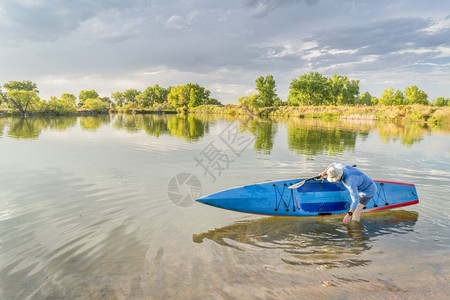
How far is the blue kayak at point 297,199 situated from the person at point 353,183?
56 centimetres

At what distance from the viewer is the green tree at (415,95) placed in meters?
113

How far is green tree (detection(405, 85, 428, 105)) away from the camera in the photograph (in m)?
113

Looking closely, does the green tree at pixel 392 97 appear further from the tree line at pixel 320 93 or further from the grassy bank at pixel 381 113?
the grassy bank at pixel 381 113

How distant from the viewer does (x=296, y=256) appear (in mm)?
6895

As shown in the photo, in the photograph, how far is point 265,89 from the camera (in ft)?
414

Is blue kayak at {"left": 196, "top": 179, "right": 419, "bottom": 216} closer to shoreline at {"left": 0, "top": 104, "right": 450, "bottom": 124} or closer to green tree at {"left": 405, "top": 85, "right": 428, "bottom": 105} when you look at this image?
shoreline at {"left": 0, "top": 104, "right": 450, "bottom": 124}

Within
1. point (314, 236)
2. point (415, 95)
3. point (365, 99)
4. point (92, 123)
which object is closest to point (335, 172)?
point (314, 236)

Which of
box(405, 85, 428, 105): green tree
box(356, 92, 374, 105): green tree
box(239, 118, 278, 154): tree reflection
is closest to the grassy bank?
box(239, 118, 278, 154): tree reflection

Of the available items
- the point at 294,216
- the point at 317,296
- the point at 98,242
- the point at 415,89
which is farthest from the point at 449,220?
the point at 415,89

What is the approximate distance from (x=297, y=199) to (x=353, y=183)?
1896 mm

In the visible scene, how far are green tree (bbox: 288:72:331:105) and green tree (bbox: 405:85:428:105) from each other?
1418 inches

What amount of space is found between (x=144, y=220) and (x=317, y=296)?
582cm

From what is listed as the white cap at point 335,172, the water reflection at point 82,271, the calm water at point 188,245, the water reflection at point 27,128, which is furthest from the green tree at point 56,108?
the white cap at point 335,172

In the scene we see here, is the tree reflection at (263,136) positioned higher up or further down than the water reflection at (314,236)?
higher up
